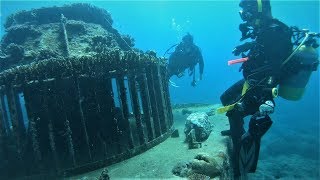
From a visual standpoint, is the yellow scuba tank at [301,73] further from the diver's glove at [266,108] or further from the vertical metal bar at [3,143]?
the vertical metal bar at [3,143]

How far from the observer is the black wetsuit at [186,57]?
16.2 meters

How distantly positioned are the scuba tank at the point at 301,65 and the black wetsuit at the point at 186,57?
355 inches

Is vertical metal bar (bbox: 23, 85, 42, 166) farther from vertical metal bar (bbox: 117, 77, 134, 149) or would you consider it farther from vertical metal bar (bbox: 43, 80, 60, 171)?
vertical metal bar (bbox: 117, 77, 134, 149)

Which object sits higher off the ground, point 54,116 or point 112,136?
point 54,116

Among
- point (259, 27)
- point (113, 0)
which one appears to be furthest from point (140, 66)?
point (113, 0)

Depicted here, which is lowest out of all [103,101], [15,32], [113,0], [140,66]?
[103,101]

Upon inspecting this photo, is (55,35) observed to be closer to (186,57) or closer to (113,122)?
(113,122)

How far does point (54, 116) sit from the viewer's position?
26.4ft

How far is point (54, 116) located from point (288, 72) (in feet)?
20.0

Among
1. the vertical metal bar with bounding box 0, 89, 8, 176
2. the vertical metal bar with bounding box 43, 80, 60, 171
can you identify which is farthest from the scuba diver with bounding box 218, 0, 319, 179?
the vertical metal bar with bounding box 0, 89, 8, 176

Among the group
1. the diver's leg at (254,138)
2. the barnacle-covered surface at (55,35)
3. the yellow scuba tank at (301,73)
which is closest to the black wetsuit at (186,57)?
the barnacle-covered surface at (55,35)

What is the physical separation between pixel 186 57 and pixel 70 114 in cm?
934

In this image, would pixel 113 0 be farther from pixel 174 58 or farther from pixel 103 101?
pixel 103 101

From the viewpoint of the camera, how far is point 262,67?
7.15 m
